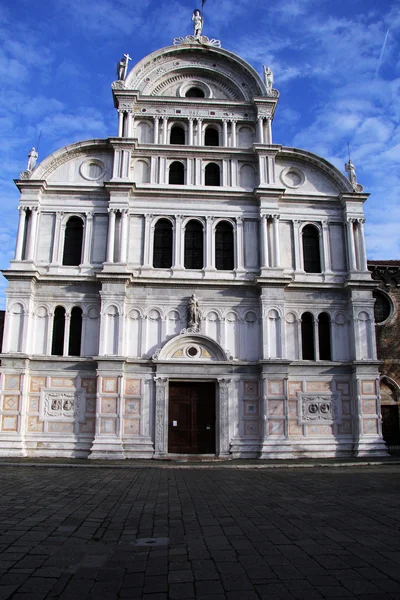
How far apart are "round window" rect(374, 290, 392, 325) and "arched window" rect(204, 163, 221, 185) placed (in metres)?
11.2

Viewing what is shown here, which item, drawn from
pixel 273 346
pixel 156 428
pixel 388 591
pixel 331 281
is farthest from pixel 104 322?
pixel 388 591

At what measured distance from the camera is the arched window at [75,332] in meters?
24.3

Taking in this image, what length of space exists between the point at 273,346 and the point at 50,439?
10.8m

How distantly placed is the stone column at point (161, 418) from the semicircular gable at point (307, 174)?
1215cm

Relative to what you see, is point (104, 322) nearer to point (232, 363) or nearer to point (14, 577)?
point (232, 363)

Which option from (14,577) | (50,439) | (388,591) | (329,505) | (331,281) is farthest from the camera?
(331,281)

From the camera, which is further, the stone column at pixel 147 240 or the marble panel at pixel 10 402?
the stone column at pixel 147 240

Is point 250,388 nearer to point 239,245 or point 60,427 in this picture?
point 239,245

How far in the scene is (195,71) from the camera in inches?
1147

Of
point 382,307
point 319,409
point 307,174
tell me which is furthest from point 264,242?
point 382,307

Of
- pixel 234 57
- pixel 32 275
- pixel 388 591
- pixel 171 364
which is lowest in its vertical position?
pixel 388 591

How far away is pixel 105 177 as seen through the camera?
2691 cm

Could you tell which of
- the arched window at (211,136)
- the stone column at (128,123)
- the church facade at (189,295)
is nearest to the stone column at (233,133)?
the church facade at (189,295)

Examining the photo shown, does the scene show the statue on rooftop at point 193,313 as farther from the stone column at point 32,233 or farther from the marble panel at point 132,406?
the stone column at point 32,233
